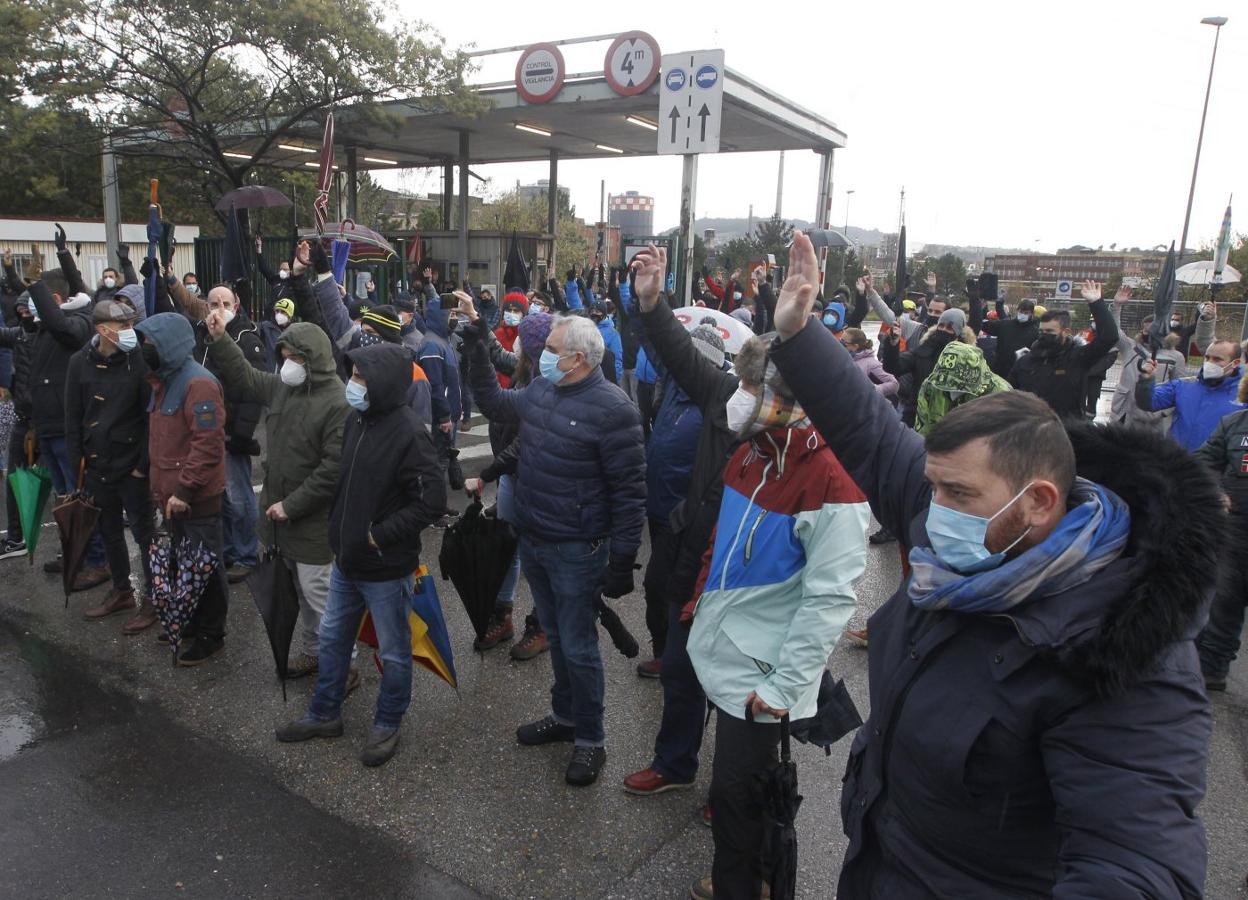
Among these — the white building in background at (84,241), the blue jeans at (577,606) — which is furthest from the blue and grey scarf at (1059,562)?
the white building in background at (84,241)

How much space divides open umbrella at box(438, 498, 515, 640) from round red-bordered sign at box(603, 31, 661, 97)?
13.7 metres

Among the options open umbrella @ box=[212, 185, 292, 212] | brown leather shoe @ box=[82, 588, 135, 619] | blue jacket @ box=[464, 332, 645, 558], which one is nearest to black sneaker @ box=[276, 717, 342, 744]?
blue jacket @ box=[464, 332, 645, 558]

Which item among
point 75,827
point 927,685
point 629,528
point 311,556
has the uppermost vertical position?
point 927,685

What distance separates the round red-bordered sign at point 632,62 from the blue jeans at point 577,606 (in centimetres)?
1414

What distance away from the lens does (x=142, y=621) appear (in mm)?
5176

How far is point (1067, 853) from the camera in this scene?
135 cm

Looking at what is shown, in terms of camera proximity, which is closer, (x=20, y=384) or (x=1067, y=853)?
(x=1067, y=853)

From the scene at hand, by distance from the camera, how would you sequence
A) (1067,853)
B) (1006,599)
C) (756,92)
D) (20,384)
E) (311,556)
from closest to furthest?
(1067,853) → (1006,599) → (311,556) → (20,384) → (756,92)

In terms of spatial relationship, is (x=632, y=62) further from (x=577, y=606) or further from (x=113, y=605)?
(x=577, y=606)

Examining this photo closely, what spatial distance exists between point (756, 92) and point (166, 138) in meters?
12.3

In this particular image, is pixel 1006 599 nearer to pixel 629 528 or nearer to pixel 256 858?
pixel 629 528

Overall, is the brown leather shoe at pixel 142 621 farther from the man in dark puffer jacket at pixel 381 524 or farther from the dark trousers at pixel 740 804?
the dark trousers at pixel 740 804

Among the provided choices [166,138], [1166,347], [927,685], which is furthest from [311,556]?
[166,138]

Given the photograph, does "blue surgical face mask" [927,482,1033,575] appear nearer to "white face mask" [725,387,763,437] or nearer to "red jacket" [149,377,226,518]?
"white face mask" [725,387,763,437]
